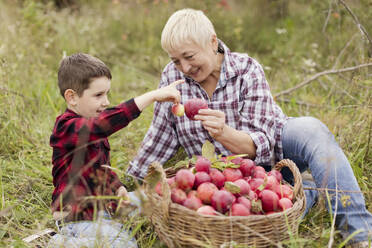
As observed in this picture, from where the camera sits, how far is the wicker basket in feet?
4.87

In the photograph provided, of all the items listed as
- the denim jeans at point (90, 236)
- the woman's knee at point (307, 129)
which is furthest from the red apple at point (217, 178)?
the woman's knee at point (307, 129)

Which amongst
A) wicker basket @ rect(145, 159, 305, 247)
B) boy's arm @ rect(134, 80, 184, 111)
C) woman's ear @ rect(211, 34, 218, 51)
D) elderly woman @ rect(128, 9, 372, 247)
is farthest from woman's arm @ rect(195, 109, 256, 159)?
woman's ear @ rect(211, 34, 218, 51)

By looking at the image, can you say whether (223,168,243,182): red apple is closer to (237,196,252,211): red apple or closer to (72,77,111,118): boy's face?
(237,196,252,211): red apple

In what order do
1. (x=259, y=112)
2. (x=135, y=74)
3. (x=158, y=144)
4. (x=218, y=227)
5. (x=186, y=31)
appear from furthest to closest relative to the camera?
(x=135, y=74), (x=158, y=144), (x=259, y=112), (x=186, y=31), (x=218, y=227)

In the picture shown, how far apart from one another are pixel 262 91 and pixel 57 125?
121 centimetres

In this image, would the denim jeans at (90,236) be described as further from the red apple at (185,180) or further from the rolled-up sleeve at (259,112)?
the rolled-up sleeve at (259,112)

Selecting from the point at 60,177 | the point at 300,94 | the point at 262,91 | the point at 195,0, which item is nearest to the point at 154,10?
the point at 195,0

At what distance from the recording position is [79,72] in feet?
6.48

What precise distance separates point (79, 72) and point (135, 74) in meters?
2.55

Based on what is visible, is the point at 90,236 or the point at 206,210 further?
the point at 90,236

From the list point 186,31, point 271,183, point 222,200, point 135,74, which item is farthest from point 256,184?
point 135,74

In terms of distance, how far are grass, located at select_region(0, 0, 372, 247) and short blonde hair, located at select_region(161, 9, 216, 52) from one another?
0.82 meters

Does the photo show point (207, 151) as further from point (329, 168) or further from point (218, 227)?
point (329, 168)

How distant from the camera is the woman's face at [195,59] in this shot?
2111 mm
